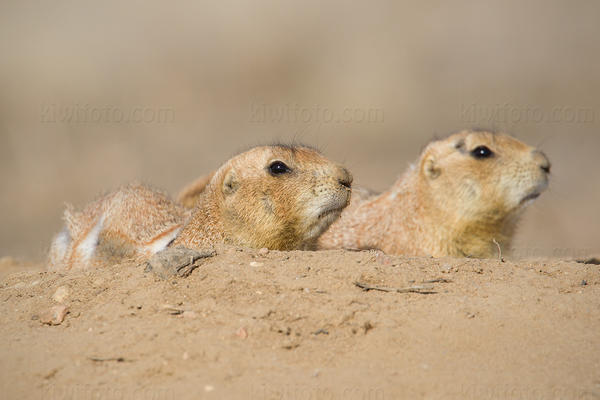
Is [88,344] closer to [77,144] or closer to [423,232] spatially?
[423,232]

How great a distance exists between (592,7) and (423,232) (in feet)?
86.5

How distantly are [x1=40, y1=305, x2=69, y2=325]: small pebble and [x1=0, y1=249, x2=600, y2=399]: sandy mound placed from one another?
4 cm

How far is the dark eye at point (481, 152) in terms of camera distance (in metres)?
9.69

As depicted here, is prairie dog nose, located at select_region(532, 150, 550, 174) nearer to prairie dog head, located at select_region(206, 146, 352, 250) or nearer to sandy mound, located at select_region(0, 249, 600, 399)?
sandy mound, located at select_region(0, 249, 600, 399)

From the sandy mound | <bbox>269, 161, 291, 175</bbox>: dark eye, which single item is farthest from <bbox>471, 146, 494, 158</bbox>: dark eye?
<bbox>269, 161, 291, 175</bbox>: dark eye

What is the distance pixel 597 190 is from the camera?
74.9 ft

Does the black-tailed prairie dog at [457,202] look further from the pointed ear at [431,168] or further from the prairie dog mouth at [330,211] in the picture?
the prairie dog mouth at [330,211]

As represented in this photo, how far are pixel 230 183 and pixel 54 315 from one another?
9.40 ft

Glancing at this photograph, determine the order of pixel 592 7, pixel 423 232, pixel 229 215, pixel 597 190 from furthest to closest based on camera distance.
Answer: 1. pixel 592 7
2. pixel 597 190
3. pixel 423 232
4. pixel 229 215

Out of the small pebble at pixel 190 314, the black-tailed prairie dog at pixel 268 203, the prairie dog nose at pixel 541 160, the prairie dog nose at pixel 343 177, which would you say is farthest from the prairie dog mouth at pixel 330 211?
the prairie dog nose at pixel 541 160

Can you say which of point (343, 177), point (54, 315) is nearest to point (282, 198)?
point (343, 177)

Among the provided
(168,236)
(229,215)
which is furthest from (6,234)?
(229,215)

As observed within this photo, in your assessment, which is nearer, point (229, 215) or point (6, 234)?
point (229, 215)

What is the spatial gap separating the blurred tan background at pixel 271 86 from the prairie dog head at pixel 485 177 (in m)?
11.9
